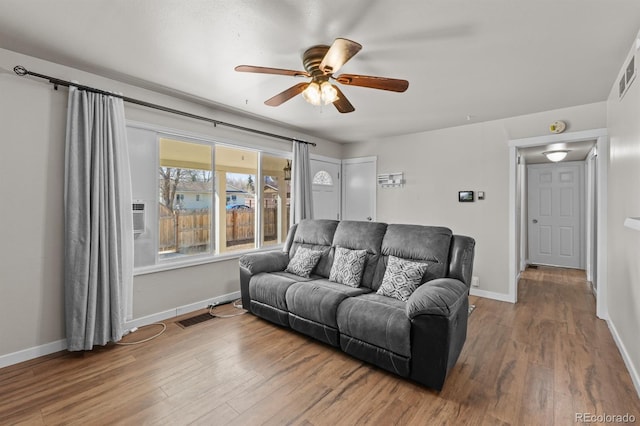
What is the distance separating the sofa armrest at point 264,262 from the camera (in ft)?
11.0

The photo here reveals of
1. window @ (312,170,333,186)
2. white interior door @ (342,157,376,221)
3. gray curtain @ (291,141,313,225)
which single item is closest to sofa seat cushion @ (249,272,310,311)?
gray curtain @ (291,141,313,225)

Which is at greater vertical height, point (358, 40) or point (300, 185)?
point (358, 40)

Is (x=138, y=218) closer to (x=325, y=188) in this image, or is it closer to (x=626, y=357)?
(x=325, y=188)

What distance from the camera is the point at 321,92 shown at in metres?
2.29

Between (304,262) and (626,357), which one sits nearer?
Answer: (626,357)

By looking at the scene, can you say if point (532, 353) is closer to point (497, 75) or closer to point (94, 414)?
point (497, 75)

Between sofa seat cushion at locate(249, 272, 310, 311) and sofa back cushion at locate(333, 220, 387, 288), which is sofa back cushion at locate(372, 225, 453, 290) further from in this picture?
sofa seat cushion at locate(249, 272, 310, 311)

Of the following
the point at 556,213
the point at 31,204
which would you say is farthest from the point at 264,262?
the point at 556,213

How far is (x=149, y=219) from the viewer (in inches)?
126

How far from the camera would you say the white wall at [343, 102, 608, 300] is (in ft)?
12.8

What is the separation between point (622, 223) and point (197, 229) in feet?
14.2

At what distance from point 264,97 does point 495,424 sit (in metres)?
3.44

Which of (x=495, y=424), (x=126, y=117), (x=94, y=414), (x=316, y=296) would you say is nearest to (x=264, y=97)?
(x=126, y=117)
